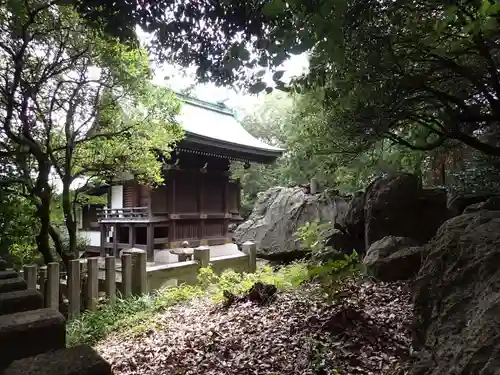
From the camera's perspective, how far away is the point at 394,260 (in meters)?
4.21

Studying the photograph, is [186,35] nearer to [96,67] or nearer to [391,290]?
[391,290]

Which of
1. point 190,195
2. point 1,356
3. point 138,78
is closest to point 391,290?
point 1,356

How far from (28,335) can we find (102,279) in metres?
5.25

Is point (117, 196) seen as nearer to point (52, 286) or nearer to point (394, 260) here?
point (52, 286)

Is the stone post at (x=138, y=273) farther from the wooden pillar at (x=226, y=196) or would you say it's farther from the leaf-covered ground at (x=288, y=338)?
the wooden pillar at (x=226, y=196)

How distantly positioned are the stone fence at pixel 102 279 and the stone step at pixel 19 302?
345cm

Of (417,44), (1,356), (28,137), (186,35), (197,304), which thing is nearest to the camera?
(1,356)

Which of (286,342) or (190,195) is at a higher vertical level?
(190,195)

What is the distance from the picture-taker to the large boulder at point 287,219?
9188 millimetres

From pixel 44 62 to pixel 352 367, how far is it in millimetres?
5800

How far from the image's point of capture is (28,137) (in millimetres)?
5297

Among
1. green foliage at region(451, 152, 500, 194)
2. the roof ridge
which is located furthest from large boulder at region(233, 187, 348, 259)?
the roof ridge

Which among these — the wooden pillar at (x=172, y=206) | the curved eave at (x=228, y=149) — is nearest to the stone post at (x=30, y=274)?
the curved eave at (x=228, y=149)

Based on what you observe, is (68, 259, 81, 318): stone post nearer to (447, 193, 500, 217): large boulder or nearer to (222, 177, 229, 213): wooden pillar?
(447, 193, 500, 217): large boulder
